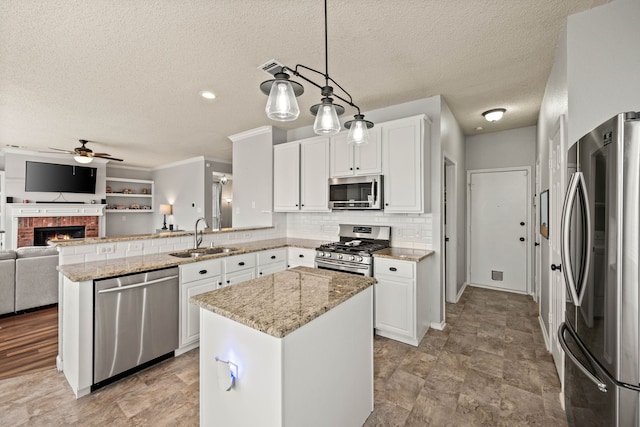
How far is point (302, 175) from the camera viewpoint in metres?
4.07

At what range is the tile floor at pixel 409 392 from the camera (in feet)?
6.20

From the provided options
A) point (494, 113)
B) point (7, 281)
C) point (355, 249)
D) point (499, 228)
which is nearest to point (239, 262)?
point (355, 249)

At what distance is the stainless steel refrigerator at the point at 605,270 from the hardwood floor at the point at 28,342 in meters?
3.85

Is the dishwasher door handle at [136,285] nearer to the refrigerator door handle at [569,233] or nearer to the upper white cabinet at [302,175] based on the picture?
the upper white cabinet at [302,175]

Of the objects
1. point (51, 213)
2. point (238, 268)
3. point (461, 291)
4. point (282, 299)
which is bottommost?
point (461, 291)

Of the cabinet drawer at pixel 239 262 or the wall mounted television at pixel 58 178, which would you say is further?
the wall mounted television at pixel 58 178

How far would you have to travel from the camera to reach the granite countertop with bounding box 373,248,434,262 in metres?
2.87

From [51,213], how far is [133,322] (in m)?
6.34

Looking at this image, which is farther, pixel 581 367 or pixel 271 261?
pixel 271 261

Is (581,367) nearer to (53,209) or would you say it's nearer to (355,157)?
(355,157)

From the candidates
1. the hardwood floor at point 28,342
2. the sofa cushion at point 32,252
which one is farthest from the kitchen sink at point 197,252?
the sofa cushion at point 32,252

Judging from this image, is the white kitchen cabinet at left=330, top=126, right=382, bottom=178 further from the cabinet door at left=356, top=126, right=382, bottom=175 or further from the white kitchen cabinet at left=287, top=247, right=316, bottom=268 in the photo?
the white kitchen cabinet at left=287, top=247, right=316, bottom=268

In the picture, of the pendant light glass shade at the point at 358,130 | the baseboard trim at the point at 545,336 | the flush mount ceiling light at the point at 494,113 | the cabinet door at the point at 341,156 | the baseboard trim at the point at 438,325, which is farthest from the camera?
the flush mount ceiling light at the point at 494,113

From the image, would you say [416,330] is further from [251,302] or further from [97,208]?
[97,208]
